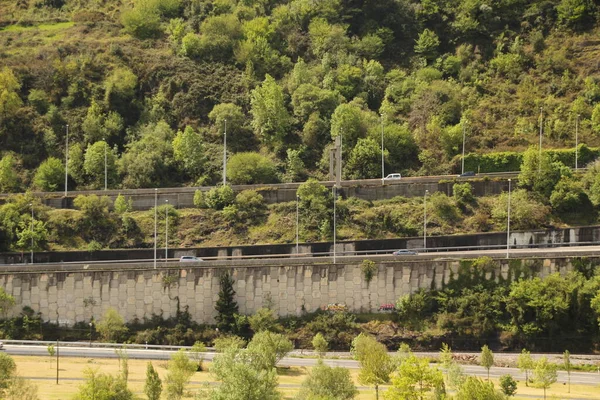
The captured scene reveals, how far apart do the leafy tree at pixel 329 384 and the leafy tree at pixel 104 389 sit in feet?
35.9

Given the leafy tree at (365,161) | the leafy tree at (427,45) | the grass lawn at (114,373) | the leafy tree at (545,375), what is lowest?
the grass lawn at (114,373)

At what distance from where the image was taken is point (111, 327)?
10006 cm

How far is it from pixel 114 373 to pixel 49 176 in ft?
121

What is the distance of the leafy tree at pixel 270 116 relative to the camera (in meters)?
126

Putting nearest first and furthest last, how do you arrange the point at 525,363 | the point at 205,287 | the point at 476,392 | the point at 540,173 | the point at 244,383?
the point at 476,392 < the point at 244,383 < the point at 525,363 < the point at 205,287 < the point at 540,173

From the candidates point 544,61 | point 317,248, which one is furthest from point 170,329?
point 544,61

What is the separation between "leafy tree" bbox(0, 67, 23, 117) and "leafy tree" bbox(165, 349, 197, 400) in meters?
51.3

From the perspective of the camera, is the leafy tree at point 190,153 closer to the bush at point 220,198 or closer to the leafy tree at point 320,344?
the bush at point 220,198

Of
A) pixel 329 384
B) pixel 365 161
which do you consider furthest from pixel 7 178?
pixel 329 384

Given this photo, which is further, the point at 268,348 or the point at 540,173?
the point at 540,173

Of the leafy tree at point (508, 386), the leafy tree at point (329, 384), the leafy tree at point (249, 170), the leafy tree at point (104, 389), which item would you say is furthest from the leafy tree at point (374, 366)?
the leafy tree at point (249, 170)

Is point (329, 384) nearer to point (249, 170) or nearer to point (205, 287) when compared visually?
point (205, 287)

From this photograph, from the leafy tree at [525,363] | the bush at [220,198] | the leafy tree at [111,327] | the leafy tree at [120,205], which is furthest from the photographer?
the bush at [220,198]

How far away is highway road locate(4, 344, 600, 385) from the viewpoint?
3561 inches
